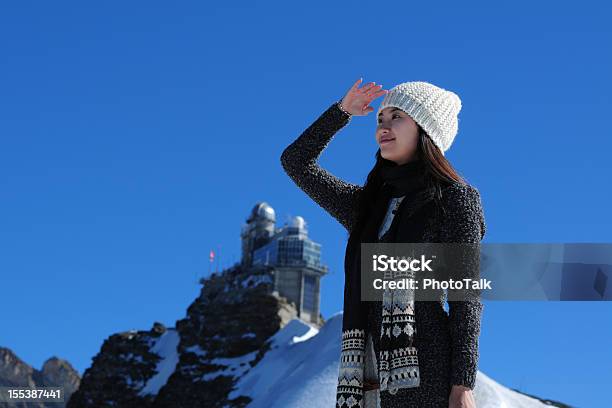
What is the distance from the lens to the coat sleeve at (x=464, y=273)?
4.19m

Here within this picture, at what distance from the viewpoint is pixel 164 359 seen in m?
107

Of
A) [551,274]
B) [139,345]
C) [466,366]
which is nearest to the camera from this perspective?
[466,366]

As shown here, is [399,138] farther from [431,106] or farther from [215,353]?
[215,353]

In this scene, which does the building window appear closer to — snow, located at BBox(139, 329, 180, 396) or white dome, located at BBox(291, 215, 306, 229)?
white dome, located at BBox(291, 215, 306, 229)

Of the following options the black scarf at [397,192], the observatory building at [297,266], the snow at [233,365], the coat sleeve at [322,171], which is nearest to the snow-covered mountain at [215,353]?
the snow at [233,365]

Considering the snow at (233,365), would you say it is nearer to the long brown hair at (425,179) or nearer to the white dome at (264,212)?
the white dome at (264,212)

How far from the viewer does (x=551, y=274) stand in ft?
27.1

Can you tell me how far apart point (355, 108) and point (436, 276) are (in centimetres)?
120

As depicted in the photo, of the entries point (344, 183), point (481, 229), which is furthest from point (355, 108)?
point (481, 229)

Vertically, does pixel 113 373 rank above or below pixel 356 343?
above

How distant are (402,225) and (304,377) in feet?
156

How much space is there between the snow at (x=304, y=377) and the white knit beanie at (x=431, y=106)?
25.1m

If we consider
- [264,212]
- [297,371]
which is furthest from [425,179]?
[264,212]

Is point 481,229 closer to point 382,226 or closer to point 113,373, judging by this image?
point 382,226
